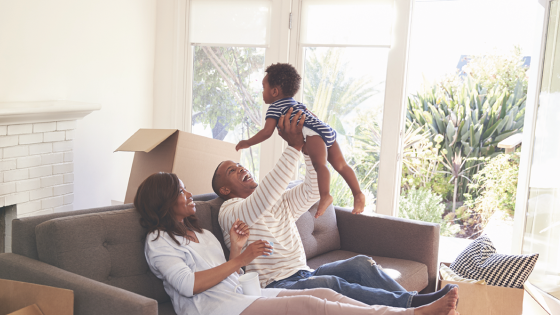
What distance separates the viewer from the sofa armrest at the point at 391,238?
2613 mm

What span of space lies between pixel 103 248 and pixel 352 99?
2.37m

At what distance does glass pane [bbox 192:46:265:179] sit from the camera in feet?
12.6

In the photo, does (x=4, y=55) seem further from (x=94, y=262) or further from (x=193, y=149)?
(x=94, y=262)

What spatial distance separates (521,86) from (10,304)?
5235 millimetres

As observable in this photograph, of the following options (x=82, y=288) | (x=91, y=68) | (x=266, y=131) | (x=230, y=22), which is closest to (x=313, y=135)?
(x=266, y=131)

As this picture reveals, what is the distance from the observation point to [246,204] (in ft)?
6.37

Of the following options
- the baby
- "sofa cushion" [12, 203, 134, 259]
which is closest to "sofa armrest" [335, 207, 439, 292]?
the baby

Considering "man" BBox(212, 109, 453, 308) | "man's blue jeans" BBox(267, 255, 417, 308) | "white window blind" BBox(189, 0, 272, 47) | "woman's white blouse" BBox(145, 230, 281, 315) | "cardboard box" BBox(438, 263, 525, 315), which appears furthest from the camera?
"white window blind" BBox(189, 0, 272, 47)

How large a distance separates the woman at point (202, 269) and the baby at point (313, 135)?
1.15ft

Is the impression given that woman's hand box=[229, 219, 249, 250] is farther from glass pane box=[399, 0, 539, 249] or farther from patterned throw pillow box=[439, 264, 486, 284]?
glass pane box=[399, 0, 539, 249]

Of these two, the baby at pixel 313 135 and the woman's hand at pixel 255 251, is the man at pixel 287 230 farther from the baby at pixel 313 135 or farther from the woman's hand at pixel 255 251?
the woman's hand at pixel 255 251

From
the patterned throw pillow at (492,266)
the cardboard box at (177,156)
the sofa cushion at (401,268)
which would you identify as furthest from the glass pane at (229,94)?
the patterned throw pillow at (492,266)

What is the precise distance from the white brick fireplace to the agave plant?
3584 millimetres

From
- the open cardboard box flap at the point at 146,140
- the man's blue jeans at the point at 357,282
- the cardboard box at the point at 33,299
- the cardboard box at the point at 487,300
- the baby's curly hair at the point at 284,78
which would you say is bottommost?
the cardboard box at the point at 487,300
